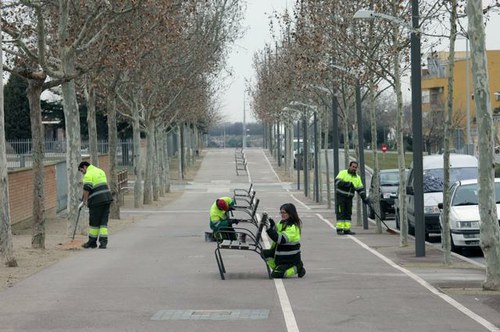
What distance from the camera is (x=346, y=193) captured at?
26.9m

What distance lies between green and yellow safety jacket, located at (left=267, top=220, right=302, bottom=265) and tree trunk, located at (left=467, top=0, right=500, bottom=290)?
116 inches

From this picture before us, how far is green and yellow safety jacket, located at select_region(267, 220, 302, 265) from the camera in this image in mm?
16219

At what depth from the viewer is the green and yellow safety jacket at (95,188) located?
22.3 metres

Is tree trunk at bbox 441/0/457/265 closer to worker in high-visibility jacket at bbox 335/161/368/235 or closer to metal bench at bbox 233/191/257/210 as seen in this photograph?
metal bench at bbox 233/191/257/210

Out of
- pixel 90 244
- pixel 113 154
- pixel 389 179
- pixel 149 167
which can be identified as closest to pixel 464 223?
pixel 90 244

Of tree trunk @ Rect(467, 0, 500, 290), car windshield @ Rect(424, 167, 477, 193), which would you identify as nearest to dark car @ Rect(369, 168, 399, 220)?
car windshield @ Rect(424, 167, 477, 193)

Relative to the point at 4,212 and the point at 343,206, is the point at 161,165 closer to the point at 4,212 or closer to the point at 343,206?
the point at 343,206

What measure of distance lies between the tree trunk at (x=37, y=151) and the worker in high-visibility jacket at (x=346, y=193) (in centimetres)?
786

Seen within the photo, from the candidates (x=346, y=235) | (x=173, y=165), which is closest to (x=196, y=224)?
(x=346, y=235)

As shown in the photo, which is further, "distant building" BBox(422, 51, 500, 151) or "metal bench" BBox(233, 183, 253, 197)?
"distant building" BBox(422, 51, 500, 151)

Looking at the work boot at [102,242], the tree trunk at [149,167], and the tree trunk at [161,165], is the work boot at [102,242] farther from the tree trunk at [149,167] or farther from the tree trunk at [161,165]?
the tree trunk at [161,165]

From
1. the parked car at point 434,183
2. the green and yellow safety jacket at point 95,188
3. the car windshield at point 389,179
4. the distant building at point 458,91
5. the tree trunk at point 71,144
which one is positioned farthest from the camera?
the distant building at point 458,91

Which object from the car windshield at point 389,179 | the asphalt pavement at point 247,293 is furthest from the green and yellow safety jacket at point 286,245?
the car windshield at point 389,179

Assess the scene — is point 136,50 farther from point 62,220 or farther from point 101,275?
point 101,275
